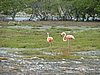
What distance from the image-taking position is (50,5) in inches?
4486

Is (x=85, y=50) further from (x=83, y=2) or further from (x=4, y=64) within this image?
(x=83, y=2)

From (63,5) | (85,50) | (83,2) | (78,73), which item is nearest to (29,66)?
(78,73)

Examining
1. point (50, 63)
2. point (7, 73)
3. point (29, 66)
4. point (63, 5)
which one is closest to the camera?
point (7, 73)

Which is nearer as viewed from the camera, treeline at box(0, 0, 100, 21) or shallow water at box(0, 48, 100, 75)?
shallow water at box(0, 48, 100, 75)

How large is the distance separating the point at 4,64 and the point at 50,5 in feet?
312

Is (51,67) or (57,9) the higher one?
(51,67)

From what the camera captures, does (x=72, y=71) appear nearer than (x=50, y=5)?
Yes

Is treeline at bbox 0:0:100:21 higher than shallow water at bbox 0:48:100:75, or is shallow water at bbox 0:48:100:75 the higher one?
shallow water at bbox 0:48:100:75

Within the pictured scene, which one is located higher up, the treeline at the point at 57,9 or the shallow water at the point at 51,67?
the shallow water at the point at 51,67

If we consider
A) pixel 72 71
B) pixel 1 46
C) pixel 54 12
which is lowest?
pixel 54 12

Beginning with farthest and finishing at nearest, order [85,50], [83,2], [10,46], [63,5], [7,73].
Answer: [63,5], [83,2], [10,46], [85,50], [7,73]

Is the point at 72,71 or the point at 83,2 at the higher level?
the point at 72,71

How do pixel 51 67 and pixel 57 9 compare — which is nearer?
pixel 51 67

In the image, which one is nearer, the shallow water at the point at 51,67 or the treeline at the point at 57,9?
the shallow water at the point at 51,67
